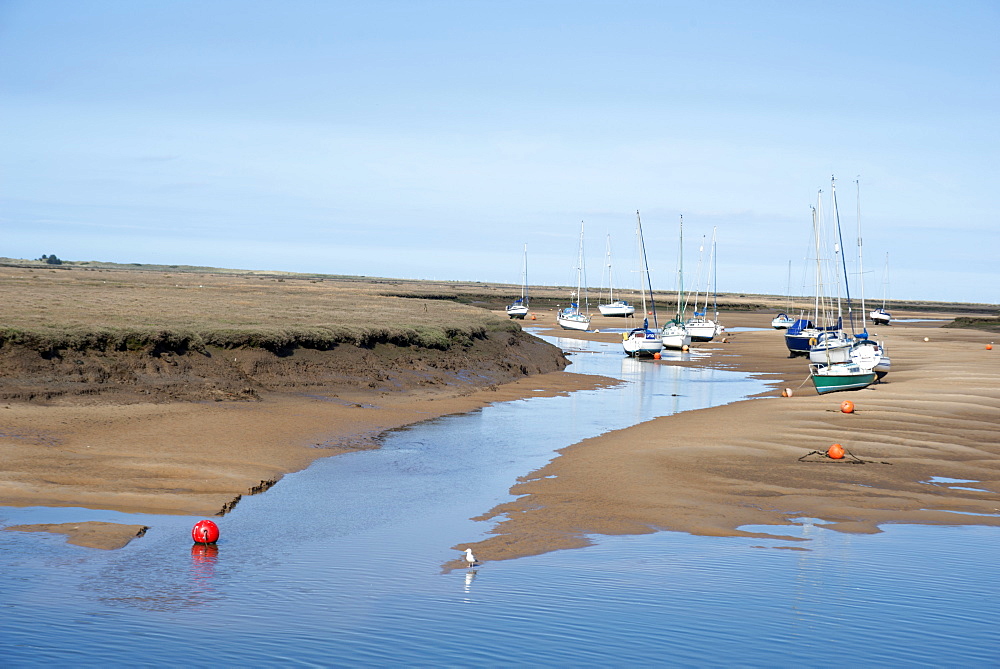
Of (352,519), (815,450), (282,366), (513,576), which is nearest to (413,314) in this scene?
(282,366)

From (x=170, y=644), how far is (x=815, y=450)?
20993 millimetres

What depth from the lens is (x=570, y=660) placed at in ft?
39.9

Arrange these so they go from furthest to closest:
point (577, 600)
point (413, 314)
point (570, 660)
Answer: point (413, 314)
point (577, 600)
point (570, 660)

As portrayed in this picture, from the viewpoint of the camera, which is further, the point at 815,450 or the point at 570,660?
the point at 815,450

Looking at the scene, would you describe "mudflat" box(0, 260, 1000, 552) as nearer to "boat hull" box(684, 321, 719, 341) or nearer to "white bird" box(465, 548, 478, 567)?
"white bird" box(465, 548, 478, 567)

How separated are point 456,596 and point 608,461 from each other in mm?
12361

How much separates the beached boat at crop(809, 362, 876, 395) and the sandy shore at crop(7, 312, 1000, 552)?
11.2 feet

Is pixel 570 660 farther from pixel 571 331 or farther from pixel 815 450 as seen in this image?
pixel 571 331

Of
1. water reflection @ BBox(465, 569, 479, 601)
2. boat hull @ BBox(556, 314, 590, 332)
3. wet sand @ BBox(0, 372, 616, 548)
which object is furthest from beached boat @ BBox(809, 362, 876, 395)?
boat hull @ BBox(556, 314, 590, 332)

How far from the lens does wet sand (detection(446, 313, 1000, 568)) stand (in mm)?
19750

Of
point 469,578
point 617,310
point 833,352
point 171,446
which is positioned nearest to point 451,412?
point 171,446

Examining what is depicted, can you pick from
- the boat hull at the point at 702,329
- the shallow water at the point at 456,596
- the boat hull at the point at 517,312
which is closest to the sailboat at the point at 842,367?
the shallow water at the point at 456,596

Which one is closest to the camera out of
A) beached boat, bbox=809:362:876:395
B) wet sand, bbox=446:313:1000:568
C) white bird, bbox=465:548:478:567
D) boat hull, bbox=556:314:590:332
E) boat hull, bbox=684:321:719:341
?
white bird, bbox=465:548:478:567

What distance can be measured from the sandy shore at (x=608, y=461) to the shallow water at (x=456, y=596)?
1051 mm
